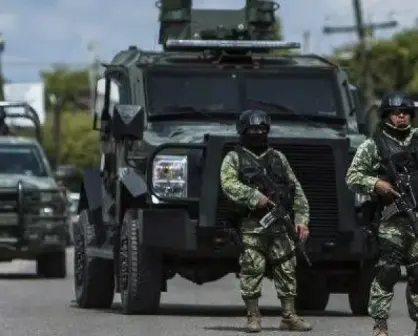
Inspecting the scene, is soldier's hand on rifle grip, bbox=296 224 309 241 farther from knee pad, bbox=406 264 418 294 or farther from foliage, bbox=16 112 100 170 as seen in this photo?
foliage, bbox=16 112 100 170

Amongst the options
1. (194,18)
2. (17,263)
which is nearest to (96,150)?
(17,263)

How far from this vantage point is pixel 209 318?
611 inches

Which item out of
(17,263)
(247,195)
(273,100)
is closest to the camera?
(247,195)

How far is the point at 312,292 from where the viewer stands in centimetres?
1686

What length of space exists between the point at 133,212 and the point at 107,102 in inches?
90.0

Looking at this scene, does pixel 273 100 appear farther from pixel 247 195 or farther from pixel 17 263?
pixel 17 263

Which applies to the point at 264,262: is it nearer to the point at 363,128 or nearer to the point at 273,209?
the point at 273,209

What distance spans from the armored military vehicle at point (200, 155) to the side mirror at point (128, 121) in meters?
0.01

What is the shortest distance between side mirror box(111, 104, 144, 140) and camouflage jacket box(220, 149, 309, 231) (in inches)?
59.3

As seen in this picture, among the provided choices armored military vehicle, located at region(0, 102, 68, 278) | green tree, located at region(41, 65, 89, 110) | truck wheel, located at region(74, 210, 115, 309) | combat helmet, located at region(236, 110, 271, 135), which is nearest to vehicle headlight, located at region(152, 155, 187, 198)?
combat helmet, located at region(236, 110, 271, 135)

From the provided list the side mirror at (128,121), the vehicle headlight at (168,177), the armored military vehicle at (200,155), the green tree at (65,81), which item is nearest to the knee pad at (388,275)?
the armored military vehicle at (200,155)

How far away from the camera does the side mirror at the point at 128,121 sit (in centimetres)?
1507

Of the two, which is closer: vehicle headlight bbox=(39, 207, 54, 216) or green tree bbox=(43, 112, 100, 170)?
vehicle headlight bbox=(39, 207, 54, 216)

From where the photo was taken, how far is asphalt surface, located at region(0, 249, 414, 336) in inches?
549
